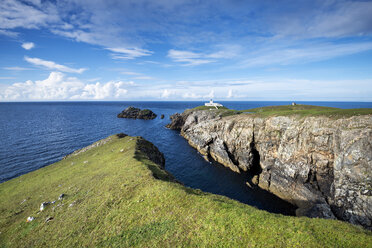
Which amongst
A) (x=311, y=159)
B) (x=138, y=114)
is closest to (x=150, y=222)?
(x=311, y=159)

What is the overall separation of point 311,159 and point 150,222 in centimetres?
3391

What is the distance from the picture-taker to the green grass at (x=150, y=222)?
473 inches

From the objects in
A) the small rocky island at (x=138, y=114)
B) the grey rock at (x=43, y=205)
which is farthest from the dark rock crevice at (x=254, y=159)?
the small rocky island at (x=138, y=114)

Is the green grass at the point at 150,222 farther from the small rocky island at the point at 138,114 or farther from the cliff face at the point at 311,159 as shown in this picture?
the small rocky island at the point at 138,114

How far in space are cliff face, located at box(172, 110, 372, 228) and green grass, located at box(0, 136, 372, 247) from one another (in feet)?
51.3

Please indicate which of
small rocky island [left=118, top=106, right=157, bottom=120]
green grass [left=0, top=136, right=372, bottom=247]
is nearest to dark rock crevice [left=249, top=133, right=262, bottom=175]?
green grass [left=0, top=136, right=372, bottom=247]

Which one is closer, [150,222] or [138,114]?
[150,222]

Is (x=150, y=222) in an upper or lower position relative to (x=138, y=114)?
upper

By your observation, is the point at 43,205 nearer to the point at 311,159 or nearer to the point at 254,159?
the point at 311,159

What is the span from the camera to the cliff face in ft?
78.2

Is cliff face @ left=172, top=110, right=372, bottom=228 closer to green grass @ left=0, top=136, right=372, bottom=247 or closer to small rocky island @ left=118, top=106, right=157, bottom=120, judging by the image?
green grass @ left=0, top=136, right=372, bottom=247

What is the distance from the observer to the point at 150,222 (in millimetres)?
14508

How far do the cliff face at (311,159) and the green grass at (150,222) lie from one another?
15632 mm

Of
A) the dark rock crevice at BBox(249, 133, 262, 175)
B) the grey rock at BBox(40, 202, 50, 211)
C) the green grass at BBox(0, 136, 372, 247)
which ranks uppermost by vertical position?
the green grass at BBox(0, 136, 372, 247)
